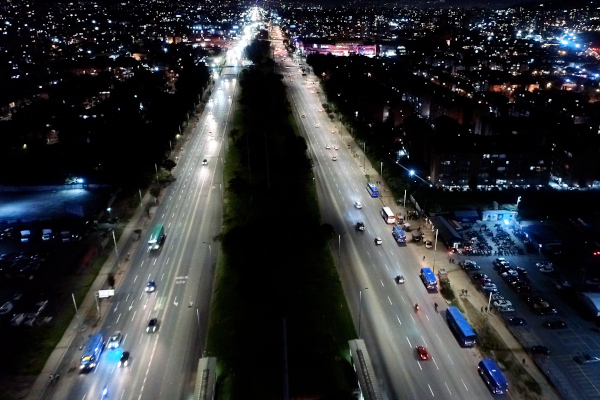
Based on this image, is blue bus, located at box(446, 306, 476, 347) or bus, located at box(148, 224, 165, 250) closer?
blue bus, located at box(446, 306, 476, 347)

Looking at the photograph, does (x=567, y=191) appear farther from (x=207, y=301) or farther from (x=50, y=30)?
(x=50, y=30)

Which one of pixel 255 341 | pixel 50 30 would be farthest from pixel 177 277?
pixel 50 30

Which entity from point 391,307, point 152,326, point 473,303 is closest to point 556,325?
point 473,303

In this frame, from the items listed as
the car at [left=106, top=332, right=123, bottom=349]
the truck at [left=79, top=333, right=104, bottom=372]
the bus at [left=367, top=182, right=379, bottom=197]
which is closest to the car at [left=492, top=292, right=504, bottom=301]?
the bus at [left=367, top=182, right=379, bottom=197]

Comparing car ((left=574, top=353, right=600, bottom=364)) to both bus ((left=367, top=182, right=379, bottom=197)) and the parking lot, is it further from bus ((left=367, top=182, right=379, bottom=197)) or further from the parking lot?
bus ((left=367, top=182, right=379, bottom=197))

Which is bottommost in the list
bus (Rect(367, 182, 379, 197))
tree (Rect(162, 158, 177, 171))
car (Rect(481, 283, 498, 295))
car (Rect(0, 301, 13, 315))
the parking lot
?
the parking lot

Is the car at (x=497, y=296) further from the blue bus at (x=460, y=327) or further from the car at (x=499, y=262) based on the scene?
the blue bus at (x=460, y=327)
